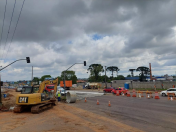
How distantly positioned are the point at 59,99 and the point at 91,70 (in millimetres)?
73202

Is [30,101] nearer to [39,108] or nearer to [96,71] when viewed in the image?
[39,108]

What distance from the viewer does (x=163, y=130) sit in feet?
26.8

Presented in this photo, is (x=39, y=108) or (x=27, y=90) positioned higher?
(x=27, y=90)

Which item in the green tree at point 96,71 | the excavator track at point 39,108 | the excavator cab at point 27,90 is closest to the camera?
the excavator track at point 39,108

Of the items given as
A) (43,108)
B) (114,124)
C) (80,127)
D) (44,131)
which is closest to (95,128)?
(80,127)

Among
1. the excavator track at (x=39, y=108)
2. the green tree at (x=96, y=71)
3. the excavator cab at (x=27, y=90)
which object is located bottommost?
the excavator track at (x=39, y=108)

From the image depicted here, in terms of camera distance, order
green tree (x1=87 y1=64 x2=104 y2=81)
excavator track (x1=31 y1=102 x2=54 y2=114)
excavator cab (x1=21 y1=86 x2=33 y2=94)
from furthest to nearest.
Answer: green tree (x1=87 y1=64 x2=104 y2=81) < excavator cab (x1=21 y1=86 x2=33 y2=94) < excavator track (x1=31 y1=102 x2=54 y2=114)

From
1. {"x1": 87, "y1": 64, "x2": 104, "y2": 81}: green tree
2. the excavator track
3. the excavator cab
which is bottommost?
the excavator track

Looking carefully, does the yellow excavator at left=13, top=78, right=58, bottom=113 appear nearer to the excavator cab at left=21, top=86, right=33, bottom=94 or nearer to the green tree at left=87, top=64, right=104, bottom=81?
the excavator cab at left=21, top=86, right=33, bottom=94

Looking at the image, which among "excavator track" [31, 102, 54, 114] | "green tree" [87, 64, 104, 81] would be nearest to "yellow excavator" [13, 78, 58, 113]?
"excavator track" [31, 102, 54, 114]

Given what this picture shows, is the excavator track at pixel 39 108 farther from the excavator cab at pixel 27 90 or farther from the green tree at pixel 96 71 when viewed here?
the green tree at pixel 96 71

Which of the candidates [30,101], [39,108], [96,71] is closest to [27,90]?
[30,101]

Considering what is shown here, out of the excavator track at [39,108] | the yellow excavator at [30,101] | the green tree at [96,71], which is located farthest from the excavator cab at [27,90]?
the green tree at [96,71]

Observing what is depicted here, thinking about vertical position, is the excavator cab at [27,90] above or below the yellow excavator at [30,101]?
above
